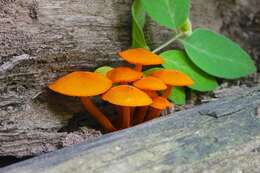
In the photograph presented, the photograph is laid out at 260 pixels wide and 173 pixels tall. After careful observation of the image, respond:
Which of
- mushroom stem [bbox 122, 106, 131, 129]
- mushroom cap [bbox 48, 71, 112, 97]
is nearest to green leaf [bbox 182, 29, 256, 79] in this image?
mushroom stem [bbox 122, 106, 131, 129]

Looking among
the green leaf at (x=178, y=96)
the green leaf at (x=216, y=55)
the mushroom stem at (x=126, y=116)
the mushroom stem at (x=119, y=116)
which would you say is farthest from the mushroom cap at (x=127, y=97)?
the green leaf at (x=216, y=55)

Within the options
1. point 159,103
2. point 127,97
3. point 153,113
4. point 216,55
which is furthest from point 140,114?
point 216,55

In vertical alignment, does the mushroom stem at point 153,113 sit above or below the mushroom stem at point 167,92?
below

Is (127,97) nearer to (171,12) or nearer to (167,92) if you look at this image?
(167,92)

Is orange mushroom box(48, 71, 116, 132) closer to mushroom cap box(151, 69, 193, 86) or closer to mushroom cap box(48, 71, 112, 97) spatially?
mushroom cap box(48, 71, 112, 97)

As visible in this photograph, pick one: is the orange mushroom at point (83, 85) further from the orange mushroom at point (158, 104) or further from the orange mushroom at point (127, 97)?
the orange mushroom at point (158, 104)

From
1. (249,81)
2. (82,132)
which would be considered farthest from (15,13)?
(249,81)
